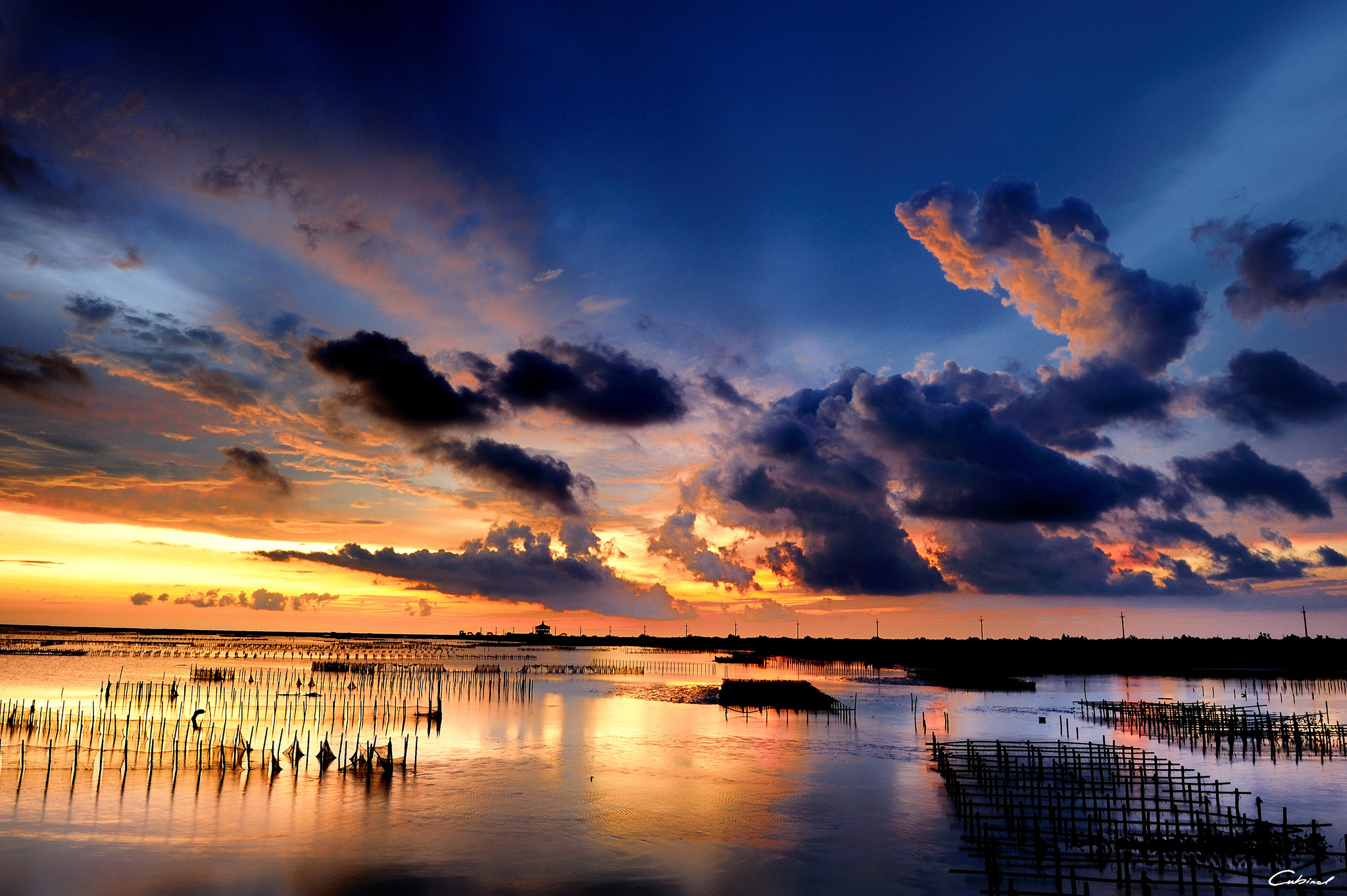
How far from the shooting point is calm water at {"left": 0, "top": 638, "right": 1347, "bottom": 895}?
28.7 metres

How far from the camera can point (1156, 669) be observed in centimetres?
16862

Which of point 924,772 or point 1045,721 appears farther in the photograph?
point 1045,721

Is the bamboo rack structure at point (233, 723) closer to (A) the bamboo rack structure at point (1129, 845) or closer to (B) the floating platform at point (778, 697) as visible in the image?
(B) the floating platform at point (778, 697)

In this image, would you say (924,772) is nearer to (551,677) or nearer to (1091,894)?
(1091,894)

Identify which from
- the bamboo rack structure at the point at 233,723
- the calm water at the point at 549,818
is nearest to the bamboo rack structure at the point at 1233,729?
the calm water at the point at 549,818

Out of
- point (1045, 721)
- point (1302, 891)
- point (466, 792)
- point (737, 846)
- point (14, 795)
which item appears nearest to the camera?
point (1302, 891)

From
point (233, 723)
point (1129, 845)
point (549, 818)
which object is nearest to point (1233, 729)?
point (1129, 845)

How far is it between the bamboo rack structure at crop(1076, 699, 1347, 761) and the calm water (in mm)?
4322

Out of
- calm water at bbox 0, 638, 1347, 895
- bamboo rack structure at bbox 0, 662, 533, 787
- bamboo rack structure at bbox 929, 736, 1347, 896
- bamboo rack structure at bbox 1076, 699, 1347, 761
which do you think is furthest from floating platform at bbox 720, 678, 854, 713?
bamboo rack structure at bbox 929, 736, 1347, 896

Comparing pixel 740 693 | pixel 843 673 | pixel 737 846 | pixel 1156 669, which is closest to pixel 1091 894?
pixel 737 846

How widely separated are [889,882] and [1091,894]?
6818 millimetres

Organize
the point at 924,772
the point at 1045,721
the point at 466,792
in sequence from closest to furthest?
1. the point at 466,792
2. the point at 924,772
3. the point at 1045,721

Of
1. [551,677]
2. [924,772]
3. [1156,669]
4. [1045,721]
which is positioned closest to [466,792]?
[924,772]

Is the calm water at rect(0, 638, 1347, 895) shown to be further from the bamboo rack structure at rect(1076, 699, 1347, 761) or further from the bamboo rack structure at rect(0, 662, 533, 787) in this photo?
the bamboo rack structure at rect(1076, 699, 1347, 761)
